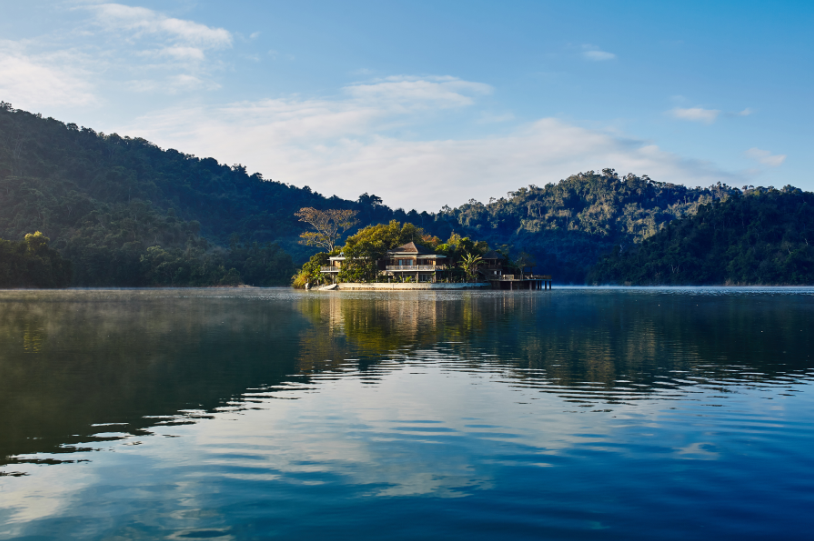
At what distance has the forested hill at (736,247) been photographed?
454 ft

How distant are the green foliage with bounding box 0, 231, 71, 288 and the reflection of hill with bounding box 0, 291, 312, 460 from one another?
3301 inches

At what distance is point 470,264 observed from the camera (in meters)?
109

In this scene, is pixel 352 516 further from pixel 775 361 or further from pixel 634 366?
pixel 775 361

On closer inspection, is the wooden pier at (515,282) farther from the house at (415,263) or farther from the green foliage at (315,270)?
the green foliage at (315,270)

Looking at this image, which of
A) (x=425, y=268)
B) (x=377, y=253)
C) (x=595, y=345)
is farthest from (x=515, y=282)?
(x=595, y=345)

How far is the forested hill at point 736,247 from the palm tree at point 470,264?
6282 centimetres

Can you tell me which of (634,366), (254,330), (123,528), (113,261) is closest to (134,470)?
(123,528)

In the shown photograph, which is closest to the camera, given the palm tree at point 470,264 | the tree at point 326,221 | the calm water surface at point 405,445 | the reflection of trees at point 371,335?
the calm water surface at point 405,445

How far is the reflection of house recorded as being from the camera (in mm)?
109312

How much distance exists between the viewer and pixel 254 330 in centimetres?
2788

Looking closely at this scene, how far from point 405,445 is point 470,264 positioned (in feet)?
330

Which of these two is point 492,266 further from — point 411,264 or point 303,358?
point 303,358

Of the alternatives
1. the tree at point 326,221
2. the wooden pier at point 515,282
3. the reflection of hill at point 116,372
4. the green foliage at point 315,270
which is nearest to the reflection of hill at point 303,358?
the reflection of hill at point 116,372

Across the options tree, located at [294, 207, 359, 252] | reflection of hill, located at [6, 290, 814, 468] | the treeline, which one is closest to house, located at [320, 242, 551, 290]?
the treeline
